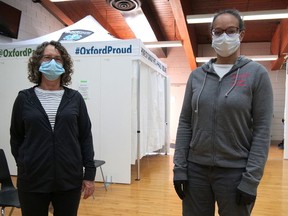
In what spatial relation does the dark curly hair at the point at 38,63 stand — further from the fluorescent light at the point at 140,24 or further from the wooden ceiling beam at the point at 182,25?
the fluorescent light at the point at 140,24

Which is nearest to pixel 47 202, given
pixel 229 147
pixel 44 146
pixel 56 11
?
pixel 44 146

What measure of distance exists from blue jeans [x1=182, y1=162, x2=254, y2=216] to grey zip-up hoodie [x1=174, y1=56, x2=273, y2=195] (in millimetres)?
35

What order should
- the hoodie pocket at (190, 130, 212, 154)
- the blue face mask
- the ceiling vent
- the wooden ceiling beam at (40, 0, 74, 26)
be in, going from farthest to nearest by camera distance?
1. the wooden ceiling beam at (40, 0, 74, 26)
2. the ceiling vent
3. the blue face mask
4. the hoodie pocket at (190, 130, 212, 154)

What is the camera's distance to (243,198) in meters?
1.22

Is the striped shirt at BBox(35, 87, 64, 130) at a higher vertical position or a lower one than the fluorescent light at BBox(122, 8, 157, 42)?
lower

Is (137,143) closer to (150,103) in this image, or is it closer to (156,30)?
(150,103)

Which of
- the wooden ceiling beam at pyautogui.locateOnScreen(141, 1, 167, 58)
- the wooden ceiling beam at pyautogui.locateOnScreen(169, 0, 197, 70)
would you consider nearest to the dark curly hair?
the wooden ceiling beam at pyautogui.locateOnScreen(169, 0, 197, 70)

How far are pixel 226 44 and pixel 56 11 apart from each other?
6737 millimetres

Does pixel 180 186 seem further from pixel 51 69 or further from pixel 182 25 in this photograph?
pixel 182 25

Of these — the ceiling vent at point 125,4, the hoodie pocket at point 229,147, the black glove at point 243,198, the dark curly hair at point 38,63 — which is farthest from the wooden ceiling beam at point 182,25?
the black glove at point 243,198

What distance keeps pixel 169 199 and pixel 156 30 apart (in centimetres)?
541

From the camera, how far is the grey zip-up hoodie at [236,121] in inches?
49.0

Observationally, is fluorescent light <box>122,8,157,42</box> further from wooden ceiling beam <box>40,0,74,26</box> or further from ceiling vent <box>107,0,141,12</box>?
wooden ceiling beam <box>40,0,74,26</box>

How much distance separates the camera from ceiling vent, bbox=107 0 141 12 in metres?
5.66
